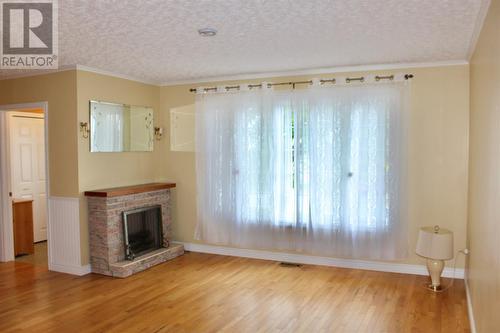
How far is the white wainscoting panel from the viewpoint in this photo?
4820 mm

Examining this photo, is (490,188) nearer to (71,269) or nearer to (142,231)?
(142,231)

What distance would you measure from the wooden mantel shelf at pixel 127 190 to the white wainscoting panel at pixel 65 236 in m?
0.27

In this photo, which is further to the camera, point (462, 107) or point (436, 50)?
point (462, 107)

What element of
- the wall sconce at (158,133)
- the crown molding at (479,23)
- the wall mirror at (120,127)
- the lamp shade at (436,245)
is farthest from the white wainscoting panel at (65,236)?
the crown molding at (479,23)

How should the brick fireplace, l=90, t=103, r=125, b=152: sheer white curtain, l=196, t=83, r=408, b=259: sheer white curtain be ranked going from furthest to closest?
l=90, t=103, r=125, b=152: sheer white curtain, the brick fireplace, l=196, t=83, r=408, b=259: sheer white curtain

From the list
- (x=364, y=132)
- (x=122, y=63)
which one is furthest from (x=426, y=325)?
(x=122, y=63)

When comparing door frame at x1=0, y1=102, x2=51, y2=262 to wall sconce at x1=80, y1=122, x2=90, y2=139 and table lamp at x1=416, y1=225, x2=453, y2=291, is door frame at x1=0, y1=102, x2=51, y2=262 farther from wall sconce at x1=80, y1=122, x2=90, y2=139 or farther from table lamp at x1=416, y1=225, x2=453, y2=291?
table lamp at x1=416, y1=225, x2=453, y2=291

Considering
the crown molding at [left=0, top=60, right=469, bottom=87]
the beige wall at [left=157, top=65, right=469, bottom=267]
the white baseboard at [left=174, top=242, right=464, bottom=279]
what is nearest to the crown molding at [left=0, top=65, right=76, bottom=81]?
the crown molding at [left=0, top=60, right=469, bottom=87]

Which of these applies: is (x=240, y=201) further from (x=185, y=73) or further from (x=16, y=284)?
(x=16, y=284)

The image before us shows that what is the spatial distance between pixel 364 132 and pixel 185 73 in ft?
7.70

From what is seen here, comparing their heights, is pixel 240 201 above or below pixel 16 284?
above

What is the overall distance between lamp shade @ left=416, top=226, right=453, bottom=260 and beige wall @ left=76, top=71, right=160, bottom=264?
3700 mm

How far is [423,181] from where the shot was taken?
462cm

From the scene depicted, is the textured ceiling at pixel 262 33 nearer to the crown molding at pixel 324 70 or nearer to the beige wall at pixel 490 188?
the crown molding at pixel 324 70
